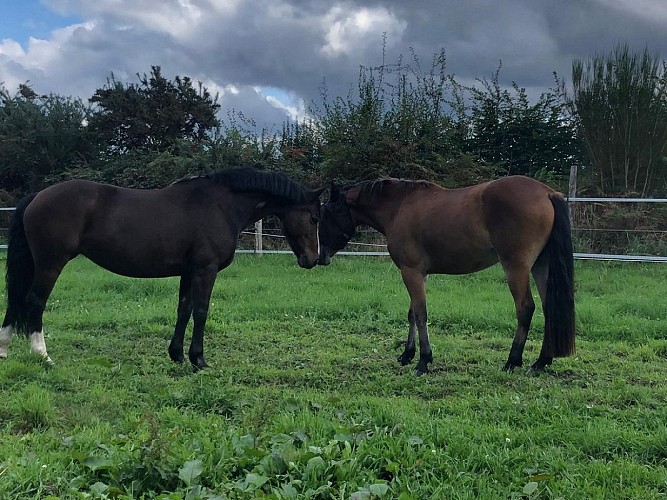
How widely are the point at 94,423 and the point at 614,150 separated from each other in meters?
12.1

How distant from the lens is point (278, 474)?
8.30 feet

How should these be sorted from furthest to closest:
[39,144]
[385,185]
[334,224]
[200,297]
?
[39,144], [334,224], [385,185], [200,297]

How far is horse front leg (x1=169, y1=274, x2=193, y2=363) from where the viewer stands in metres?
5.04

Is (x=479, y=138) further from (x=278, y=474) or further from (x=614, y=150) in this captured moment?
(x=278, y=474)

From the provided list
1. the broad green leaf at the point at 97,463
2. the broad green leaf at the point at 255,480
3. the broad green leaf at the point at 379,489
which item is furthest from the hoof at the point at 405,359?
the broad green leaf at the point at 97,463

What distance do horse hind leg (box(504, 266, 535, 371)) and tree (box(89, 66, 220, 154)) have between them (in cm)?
1406

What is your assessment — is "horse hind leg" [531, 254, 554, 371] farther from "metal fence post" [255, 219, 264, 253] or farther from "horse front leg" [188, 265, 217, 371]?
"metal fence post" [255, 219, 264, 253]

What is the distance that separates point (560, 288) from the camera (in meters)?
4.64

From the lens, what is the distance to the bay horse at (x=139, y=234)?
483 cm

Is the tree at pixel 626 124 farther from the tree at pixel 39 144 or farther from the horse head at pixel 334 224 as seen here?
the tree at pixel 39 144

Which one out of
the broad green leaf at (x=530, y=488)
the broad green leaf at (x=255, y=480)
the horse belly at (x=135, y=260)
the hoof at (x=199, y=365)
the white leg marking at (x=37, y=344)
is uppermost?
the horse belly at (x=135, y=260)

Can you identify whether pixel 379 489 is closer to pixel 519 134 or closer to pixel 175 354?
pixel 175 354

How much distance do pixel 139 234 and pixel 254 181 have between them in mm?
1150

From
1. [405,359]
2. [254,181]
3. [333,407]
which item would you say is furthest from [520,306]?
[254,181]
